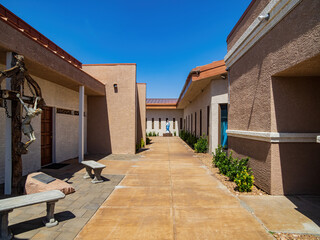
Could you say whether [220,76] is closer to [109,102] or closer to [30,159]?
[109,102]

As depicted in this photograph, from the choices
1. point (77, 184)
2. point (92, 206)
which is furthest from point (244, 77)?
point (77, 184)

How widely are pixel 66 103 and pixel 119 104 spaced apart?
9.23 feet

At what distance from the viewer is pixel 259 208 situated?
3.96 m

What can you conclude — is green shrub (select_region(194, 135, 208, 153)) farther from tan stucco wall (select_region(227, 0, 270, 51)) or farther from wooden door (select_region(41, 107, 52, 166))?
wooden door (select_region(41, 107, 52, 166))

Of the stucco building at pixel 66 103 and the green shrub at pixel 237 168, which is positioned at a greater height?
the stucco building at pixel 66 103

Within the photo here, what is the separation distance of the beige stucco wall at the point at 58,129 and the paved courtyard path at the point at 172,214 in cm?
359

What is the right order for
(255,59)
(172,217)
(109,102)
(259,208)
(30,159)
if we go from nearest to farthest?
1. (172,217)
2. (259,208)
3. (255,59)
4. (30,159)
5. (109,102)

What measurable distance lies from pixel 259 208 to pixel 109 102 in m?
8.95

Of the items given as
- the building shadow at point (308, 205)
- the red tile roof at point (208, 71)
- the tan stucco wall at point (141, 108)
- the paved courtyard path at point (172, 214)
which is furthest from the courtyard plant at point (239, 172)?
the tan stucco wall at point (141, 108)

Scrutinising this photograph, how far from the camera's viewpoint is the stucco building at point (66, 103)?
15.9 feet

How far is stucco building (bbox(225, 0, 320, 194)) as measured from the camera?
387cm

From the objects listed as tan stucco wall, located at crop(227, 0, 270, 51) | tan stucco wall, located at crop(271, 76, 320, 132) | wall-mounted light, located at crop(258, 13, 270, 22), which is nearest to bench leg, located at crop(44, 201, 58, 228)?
tan stucco wall, located at crop(271, 76, 320, 132)

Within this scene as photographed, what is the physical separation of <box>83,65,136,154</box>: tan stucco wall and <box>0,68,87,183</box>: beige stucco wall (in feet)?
5.34

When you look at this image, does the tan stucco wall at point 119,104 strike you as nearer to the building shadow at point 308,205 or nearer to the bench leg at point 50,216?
the bench leg at point 50,216
